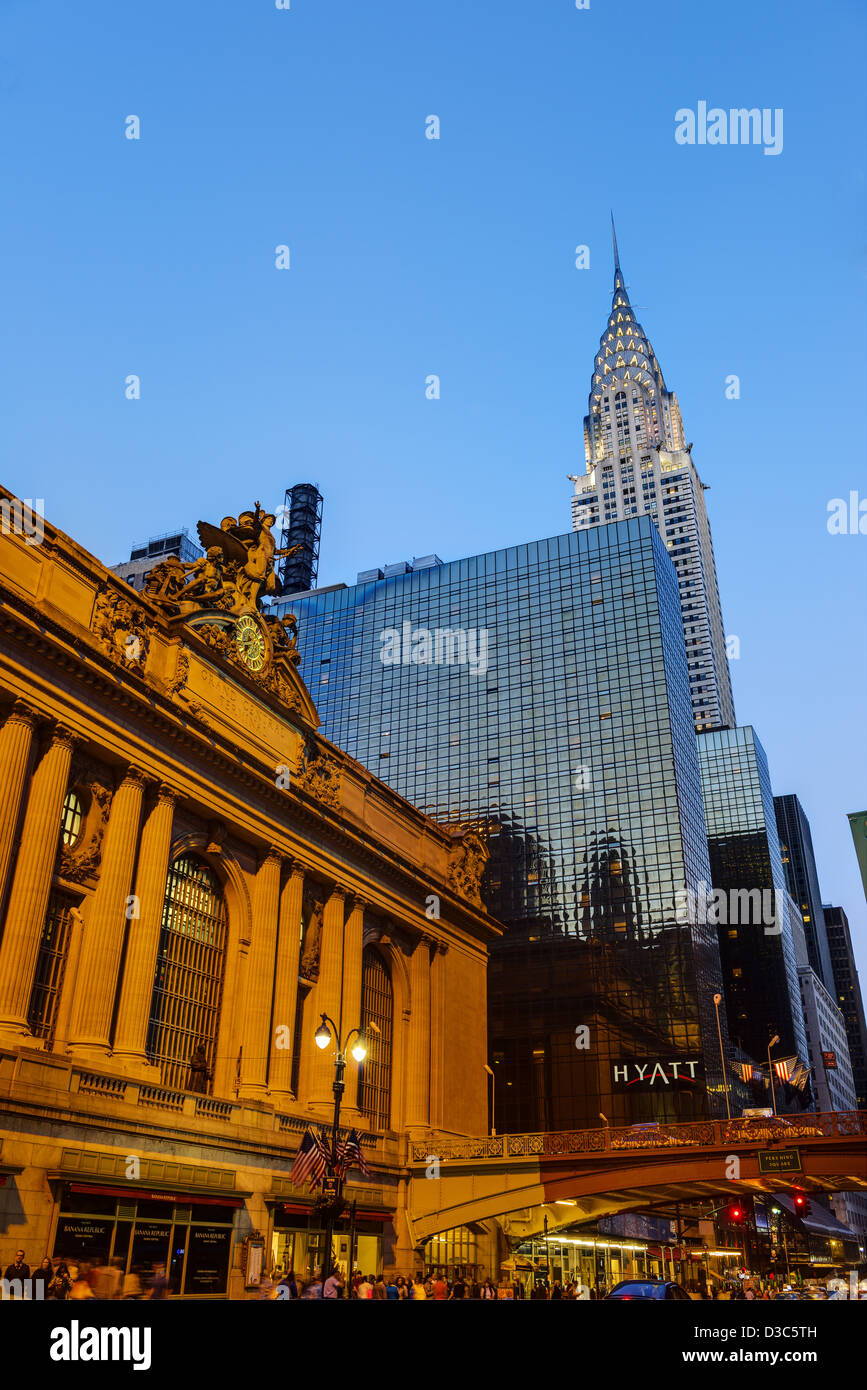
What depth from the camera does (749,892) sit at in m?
145

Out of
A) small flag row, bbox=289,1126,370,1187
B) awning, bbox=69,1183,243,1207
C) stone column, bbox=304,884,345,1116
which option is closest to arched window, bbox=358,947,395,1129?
stone column, bbox=304,884,345,1116

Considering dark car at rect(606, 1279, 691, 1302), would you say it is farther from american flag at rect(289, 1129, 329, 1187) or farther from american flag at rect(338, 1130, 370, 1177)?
american flag at rect(289, 1129, 329, 1187)

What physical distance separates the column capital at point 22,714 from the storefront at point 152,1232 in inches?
508

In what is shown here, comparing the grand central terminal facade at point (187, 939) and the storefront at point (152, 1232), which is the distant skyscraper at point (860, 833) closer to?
the grand central terminal facade at point (187, 939)

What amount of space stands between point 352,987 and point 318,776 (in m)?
9.35

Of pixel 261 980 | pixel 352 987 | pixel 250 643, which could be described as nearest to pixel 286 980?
pixel 261 980

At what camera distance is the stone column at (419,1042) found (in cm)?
4822

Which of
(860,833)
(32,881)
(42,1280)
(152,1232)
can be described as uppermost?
(860,833)

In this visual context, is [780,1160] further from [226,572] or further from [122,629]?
[226,572]

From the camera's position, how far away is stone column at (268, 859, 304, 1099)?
128 ft

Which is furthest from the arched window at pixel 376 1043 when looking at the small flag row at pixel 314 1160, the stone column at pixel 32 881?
the stone column at pixel 32 881

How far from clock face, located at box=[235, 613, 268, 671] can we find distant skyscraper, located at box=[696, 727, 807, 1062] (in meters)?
114
